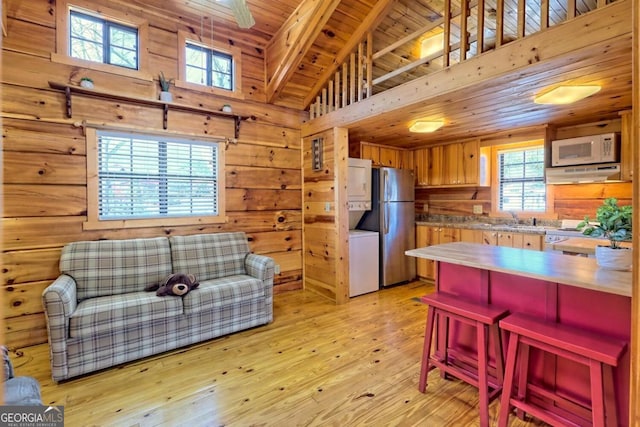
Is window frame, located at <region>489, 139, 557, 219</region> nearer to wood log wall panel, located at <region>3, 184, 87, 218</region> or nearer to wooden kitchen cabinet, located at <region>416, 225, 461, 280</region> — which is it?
wooden kitchen cabinet, located at <region>416, 225, 461, 280</region>

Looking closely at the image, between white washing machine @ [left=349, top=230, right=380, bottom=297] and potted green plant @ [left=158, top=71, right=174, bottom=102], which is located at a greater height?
potted green plant @ [left=158, top=71, right=174, bottom=102]

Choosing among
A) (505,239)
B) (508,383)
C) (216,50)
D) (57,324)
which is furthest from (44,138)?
(505,239)

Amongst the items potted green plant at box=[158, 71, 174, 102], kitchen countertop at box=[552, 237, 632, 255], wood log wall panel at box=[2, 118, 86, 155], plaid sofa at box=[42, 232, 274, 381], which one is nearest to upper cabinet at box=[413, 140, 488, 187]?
kitchen countertop at box=[552, 237, 632, 255]

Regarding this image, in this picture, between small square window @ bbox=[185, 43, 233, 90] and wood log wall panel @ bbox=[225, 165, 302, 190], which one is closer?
small square window @ bbox=[185, 43, 233, 90]

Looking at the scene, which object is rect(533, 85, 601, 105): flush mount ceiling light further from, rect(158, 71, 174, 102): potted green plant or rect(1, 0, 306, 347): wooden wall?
rect(158, 71, 174, 102): potted green plant

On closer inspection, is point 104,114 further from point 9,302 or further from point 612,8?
point 612,8

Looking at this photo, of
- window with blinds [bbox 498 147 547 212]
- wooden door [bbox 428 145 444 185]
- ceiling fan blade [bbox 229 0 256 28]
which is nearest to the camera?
ceiling fan blade [bbox 229 0 256 28]

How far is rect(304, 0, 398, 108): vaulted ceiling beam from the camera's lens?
333 centimetres

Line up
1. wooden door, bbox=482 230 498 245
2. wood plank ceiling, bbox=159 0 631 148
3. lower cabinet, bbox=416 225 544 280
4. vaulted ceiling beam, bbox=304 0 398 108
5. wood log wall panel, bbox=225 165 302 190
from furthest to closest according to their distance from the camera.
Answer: wooden door, bbox=482 230 498 245
wood log wall panel, bbox=225 165 302 190
lower cabinet, bbox=416 225 544 280
vaulted ceiling beam, bbox=304 0 398 108
wood plank ceiling, bbox=159 0 631 148

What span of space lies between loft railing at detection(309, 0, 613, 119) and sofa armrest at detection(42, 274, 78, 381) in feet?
10.3

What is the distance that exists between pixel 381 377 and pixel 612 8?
276 centimetres

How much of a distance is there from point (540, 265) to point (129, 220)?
11.5 ft

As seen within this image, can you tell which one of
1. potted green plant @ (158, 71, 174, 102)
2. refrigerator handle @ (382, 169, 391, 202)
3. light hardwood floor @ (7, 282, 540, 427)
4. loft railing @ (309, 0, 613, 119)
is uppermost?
loft railing @ (309, 0, 613, 119)

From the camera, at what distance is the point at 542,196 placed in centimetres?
431
